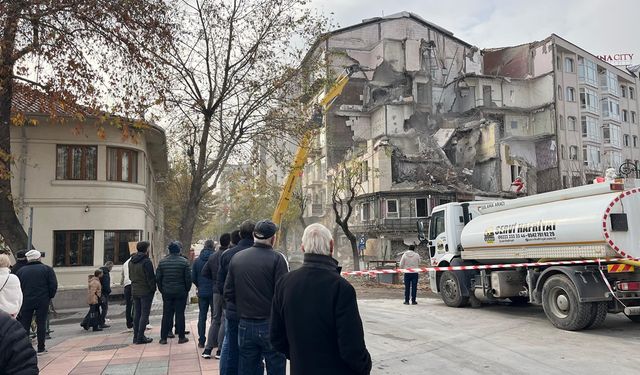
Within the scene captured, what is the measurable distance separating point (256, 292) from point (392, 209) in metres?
39.6

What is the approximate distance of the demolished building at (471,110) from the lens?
52.0 m

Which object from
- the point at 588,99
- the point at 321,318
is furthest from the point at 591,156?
the point at 321,318

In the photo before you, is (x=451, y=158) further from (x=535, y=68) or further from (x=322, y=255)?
(x=322, y=255)

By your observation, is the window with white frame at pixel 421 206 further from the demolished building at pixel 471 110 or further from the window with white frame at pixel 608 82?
the window with white frame at pixel 608 82

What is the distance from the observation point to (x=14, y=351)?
2402 millimetres

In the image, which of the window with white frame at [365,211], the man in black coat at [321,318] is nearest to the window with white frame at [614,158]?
the window with white frame at [365,211]

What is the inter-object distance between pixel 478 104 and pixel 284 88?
41.6 metres

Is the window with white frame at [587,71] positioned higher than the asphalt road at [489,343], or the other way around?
the window with white frame at [587,71]

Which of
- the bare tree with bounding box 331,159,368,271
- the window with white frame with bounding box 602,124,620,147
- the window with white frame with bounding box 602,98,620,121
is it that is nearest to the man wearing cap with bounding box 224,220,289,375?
the bare tree with bounding box 331,159,368,271

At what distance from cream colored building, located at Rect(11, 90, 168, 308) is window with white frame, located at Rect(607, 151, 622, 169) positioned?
5333 centimetres

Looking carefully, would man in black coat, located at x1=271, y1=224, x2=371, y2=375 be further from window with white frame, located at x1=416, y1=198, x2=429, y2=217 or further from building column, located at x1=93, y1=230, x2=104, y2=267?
window with white frame, located at x1=416, y1=198, x2=429, y2=217

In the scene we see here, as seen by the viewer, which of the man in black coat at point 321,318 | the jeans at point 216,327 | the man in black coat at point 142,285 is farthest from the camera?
the man in black coat at point 142,285

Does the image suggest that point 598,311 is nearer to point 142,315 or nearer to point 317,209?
point 142,315

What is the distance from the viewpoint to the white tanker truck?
9.18 m
